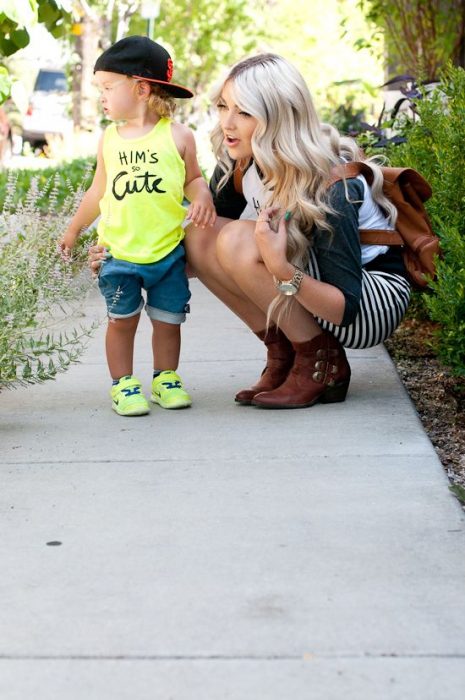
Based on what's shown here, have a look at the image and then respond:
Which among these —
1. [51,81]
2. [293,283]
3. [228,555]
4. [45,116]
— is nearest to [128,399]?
[293,283]

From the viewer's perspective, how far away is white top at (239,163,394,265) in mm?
4000

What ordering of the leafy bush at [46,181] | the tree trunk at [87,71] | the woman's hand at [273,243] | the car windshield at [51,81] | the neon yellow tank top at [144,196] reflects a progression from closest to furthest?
the woman's hand at [273,243] < the neon yellow tank top at [144,196] < the leafy bush at [46,181] < the tree trunk at [87,71] < the car windshield at [51,81]

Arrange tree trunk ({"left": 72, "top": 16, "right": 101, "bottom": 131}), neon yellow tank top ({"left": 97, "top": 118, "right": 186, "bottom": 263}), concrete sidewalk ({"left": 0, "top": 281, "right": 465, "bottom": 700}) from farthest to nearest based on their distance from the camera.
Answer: tree trunk ({"left": 72, "top": 16, "right": 101, "bottom": 131}) → neon yellow tank top ({"left": 97, "top": 118, "right": 186, "bottom": 263}) → concrete sidewalk ({"left": 0, "top": 281, "right": 465, "bottom": 700})

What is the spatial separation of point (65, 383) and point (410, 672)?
9.03 feet

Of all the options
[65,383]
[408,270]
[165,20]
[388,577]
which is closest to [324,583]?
[388,577]

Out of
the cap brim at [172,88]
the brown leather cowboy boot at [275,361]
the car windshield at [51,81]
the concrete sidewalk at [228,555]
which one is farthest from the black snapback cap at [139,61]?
the car windshield at [51,81]

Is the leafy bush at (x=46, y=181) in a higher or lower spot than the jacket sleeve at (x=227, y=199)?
lower

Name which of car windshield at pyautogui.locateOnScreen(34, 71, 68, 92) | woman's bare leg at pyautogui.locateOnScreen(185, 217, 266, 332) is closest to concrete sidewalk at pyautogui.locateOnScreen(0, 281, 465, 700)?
woman's bare leg at pyautogui.locateOnScreen(185, 217, 266, 332)

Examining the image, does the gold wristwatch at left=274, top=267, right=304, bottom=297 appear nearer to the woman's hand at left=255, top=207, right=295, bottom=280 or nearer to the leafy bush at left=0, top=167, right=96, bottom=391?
the woman's hand at left=255, top=207, right=295, bottom=280

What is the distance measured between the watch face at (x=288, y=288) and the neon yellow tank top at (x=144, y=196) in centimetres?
50

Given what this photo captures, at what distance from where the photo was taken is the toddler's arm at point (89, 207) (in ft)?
14.0

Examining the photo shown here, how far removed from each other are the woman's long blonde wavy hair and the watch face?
0.10 metres

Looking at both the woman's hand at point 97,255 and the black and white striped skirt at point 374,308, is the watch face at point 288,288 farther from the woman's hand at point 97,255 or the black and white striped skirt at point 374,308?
the woman's hand at point 97,255

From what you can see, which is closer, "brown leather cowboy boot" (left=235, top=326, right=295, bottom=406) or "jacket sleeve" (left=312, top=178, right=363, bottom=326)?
"jacket sleeve" (left=312, top=178, right=363, bottom=326)
